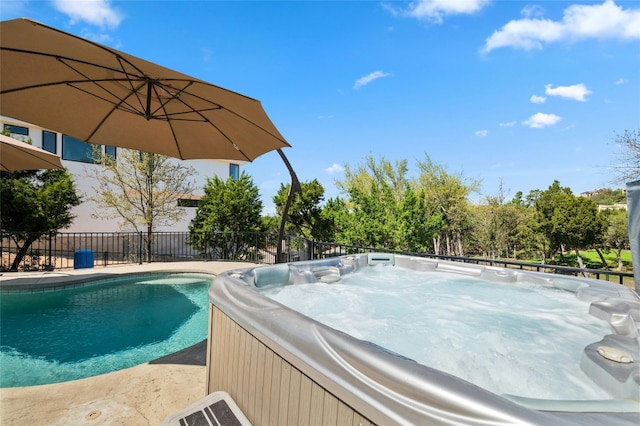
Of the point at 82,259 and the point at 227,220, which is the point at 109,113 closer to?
the point at 82,259

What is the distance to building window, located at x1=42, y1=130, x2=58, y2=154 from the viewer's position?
36.0 ft

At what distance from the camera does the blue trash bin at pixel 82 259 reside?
7.18m

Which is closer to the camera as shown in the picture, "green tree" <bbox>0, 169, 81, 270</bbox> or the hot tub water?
the hot tub water

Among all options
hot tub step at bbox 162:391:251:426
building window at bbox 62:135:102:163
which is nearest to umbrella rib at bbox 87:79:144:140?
hot tub step at bbox 162:391:251:426

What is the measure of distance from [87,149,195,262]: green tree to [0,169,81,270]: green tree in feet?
4.94

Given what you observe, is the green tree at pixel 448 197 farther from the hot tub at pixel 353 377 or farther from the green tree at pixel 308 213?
the hot tub at pixel 353 377

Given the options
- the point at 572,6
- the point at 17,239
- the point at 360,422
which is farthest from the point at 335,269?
the point at 17,239

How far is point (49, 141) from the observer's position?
1113cm

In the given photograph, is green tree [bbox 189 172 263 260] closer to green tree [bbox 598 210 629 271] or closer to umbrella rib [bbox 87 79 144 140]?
umbrella rib [bbox 87 79 144 140]

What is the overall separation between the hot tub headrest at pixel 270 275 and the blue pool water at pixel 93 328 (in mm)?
1527

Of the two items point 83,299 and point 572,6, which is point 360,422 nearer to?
point 83,299

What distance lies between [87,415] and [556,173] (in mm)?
26872

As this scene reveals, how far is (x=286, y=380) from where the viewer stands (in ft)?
4.00

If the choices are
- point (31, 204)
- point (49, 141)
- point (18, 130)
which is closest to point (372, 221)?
point (31, 204)
